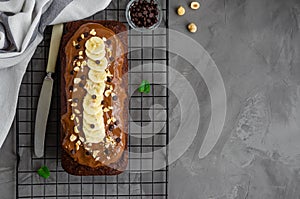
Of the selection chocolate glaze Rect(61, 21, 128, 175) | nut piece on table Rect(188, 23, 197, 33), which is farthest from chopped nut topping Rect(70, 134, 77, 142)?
nut piece on table Rect(188, 23, 197, 33)

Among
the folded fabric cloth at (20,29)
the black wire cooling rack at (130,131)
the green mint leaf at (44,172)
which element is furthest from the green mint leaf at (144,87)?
the green mint leaf at (44,172)

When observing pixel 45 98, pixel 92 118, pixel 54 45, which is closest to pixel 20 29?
pixel 54 45

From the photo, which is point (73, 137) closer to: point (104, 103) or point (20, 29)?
point (104, 103)

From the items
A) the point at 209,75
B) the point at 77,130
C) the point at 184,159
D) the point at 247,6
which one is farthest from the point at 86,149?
the point at 247,6

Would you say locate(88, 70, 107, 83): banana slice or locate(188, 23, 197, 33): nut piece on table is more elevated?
locate(188, 23, 197, 33): nut piece on table

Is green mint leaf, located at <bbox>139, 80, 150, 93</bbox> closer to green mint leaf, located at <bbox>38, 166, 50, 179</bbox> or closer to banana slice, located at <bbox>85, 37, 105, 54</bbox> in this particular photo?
banana slice, located at <bbox>85, 37, 105, 54</bbox>

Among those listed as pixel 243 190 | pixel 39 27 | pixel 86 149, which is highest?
pixel 39 27

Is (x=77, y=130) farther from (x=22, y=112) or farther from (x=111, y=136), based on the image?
(x=22, y=112)
